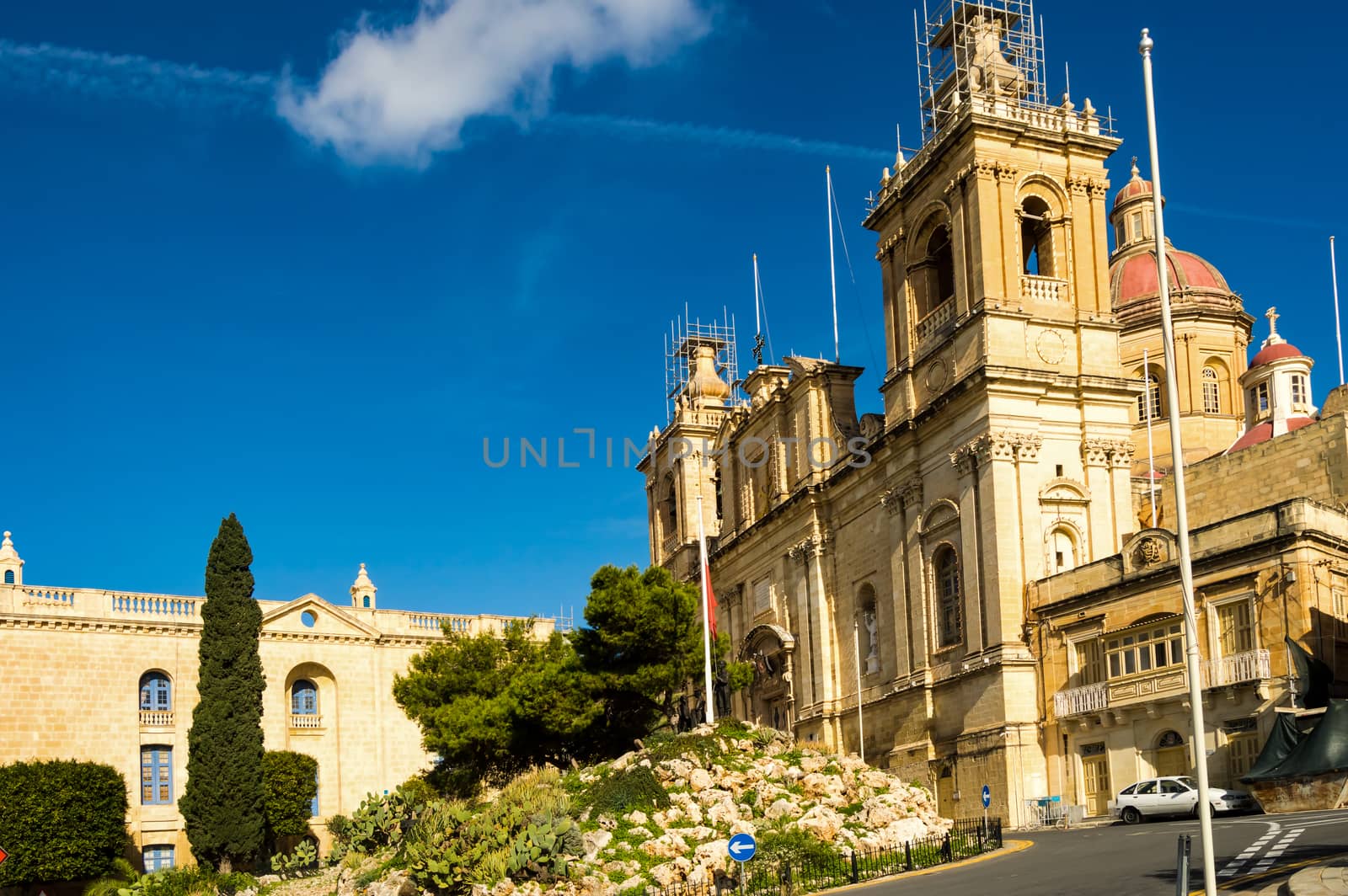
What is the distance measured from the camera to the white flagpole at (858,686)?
4675cm

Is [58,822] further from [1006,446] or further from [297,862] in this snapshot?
[1006,446]

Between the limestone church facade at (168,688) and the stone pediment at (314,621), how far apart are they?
0.17 ft

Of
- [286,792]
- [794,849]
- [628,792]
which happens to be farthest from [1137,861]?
[286,792]

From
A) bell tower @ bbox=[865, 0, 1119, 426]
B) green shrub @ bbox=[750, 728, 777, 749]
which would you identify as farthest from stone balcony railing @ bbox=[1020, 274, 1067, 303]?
green shrub @ bbox=[750, 728, 777, 749]

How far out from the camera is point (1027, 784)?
126 ft

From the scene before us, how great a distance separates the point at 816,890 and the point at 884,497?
21.0 metres

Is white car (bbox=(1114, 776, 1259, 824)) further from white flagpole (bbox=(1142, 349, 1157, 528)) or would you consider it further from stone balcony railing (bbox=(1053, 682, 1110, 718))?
white flagpole (bbox=(1142, 349, 1157, 528))

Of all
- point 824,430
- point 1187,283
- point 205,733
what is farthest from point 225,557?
point 1187,283

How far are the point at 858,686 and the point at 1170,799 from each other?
617 inches

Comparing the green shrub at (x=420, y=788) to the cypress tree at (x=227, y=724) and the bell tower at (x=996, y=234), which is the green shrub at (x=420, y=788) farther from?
the bell tower at (x=996, y=234)

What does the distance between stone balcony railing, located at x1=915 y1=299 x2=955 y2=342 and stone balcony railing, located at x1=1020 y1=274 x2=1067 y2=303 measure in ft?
7.34

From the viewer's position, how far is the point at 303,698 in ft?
199

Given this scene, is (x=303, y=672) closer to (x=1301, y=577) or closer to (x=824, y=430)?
(x=824, y=430)

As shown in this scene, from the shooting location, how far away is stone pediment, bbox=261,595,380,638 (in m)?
60.0
